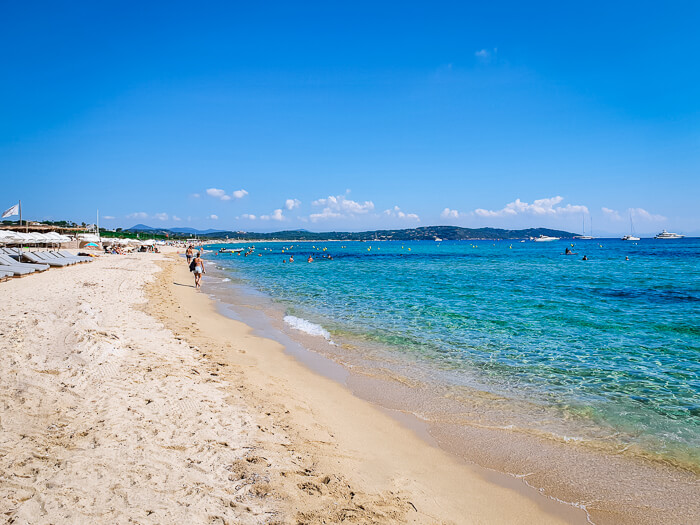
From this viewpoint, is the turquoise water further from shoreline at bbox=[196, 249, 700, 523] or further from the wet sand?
the wet sand

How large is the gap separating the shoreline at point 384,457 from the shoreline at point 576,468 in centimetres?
23

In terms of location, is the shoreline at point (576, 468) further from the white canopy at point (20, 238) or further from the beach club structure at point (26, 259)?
the white canopy at point (20, 238)

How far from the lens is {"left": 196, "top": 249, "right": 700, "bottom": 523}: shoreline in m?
4.28

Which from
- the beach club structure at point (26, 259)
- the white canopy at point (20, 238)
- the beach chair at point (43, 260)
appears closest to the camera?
the beach club structure at point (26, 259)

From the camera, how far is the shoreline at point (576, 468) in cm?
428

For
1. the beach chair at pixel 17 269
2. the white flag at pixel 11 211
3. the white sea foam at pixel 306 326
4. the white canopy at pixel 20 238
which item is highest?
the white flag at pixel 11 211

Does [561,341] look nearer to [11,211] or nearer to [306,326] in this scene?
[306,326]

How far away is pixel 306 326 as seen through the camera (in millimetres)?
13547

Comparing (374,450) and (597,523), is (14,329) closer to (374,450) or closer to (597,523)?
(374,450)

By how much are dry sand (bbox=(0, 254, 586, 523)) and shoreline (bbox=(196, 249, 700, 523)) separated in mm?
285

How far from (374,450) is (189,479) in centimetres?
248

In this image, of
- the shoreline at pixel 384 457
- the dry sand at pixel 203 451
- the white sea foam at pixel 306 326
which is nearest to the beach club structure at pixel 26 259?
the white sea foam at pixel 306 326

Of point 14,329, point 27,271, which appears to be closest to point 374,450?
point 14,329

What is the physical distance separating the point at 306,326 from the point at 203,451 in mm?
9107
